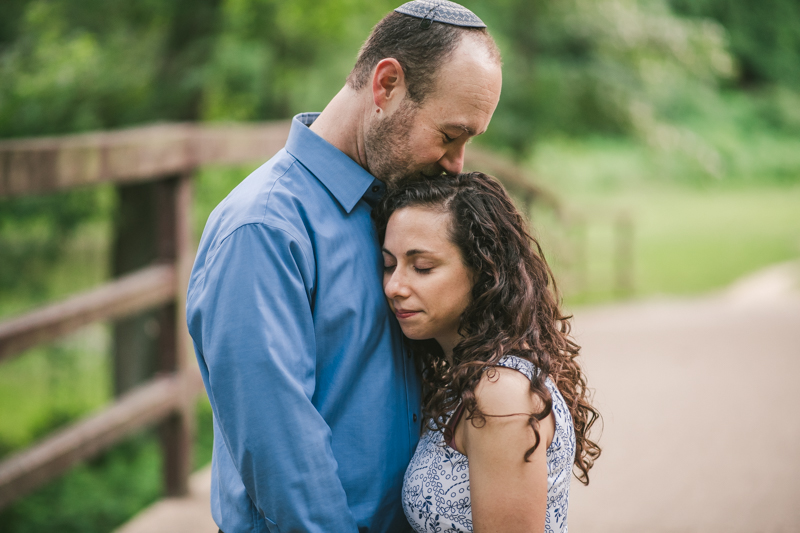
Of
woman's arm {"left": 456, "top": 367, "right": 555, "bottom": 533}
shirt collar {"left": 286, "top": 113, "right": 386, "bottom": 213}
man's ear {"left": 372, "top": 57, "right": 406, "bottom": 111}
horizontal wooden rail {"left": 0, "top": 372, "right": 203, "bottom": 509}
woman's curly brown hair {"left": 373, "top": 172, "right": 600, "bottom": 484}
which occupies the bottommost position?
horizontal wooden rail {"left": 0, "top": 372, "right": 203, "bottom": 509}

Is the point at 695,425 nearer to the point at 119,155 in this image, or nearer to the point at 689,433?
the point at 689,433

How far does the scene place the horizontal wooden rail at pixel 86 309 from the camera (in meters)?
2.57

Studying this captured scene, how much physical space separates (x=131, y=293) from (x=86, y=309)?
0.21m

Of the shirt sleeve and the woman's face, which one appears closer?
the shirt sleeve

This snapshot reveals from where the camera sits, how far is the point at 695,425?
4027 mm

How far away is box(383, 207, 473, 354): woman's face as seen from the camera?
1.67 m

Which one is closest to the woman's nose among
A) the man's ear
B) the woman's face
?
the woman's face

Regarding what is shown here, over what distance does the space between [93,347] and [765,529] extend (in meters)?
6.82

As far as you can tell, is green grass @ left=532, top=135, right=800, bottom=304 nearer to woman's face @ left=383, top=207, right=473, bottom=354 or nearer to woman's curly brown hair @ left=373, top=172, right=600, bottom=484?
woman's curly brown hair @ left=373, top=172, right=600, bottom=484

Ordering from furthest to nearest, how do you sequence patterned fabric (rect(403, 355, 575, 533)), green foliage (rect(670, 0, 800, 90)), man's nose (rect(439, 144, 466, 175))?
green foliage (rect(670, 0, 800, 90)) < man's nose (rect(439, 144, 466, 175)) < patterned fabric (rect(403, 355, 575, 533))

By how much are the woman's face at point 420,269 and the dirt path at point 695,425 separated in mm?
1465

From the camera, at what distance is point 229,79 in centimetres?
577

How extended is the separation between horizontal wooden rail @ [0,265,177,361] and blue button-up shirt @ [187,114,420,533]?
1162 millimetres

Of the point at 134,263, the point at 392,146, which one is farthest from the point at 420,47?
the point at 134,263
